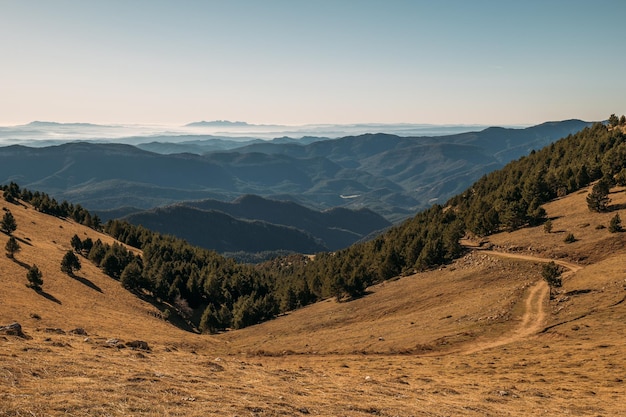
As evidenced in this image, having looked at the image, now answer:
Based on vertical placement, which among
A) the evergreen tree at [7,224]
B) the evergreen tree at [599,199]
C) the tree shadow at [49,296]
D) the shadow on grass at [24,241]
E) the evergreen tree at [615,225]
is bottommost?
the tree shadow at [49,296]

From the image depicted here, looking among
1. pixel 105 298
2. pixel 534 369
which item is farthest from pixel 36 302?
pixel 534 369

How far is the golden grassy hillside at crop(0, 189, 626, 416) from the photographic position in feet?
77.3

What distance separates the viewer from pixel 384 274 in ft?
319

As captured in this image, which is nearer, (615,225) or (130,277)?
(615,225)

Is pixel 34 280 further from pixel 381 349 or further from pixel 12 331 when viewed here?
pixel 381 349

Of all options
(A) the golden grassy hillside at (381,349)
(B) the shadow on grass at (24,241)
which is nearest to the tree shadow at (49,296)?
(A) the golden grassy hillside at (381,349)

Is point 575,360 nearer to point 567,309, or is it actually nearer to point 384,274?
point 567,309

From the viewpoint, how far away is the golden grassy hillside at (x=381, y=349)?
2355 cm

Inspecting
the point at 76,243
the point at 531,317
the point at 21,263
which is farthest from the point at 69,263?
the point at 531,317

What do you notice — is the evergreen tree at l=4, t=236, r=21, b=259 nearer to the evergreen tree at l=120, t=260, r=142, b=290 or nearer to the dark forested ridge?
the dark forested ridge

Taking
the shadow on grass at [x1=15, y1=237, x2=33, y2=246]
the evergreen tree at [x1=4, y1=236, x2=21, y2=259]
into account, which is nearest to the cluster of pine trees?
the shadow on grass at [x1=15, y1=237, x2=33, y2=246]

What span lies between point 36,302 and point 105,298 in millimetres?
19263

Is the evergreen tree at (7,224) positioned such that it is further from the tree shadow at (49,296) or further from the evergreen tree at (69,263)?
the tree shadow at (49,296)

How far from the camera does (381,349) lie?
48906 mm
